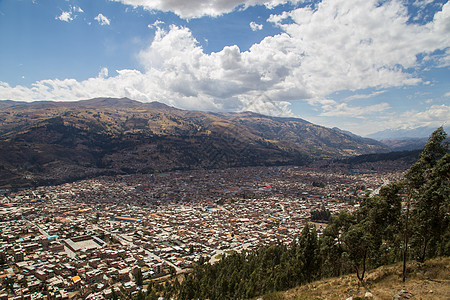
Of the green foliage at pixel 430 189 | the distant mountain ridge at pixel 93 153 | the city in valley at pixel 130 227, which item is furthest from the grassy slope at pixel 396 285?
the distant mountain ridge at pixel 93 153

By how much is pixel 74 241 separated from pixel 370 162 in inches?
6993

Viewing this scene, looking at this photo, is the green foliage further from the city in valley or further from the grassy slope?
the city in valley

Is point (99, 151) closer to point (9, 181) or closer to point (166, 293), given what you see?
point (9, 181)

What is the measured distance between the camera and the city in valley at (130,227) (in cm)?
3181

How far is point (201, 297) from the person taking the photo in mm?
24938

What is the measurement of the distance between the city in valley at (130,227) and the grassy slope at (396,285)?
6.27 m

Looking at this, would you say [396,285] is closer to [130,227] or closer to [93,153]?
[130,227]

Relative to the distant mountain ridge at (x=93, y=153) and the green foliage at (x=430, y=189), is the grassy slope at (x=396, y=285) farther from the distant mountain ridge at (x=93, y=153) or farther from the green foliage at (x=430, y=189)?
the distant mountain ridge at (x=93, y=153)

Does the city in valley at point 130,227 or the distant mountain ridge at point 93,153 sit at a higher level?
the distant mountain ridge at point 93,153

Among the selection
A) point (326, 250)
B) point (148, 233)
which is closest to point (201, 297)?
point (326, 250)

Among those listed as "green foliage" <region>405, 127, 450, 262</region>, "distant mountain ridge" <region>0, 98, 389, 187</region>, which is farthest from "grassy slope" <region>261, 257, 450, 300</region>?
"distant mountain ridge" <region>0, 98, 389, 187</region>

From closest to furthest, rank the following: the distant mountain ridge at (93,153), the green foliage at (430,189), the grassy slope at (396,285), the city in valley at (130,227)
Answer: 1. the grassy slope at (396,285)
2. the green foliage at (430,189)
3. the city in valley at (130,227)
4. the distant mountain ridge at (93,153)

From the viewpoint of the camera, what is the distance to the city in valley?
31812mm

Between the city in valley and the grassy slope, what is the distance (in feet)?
20.6
